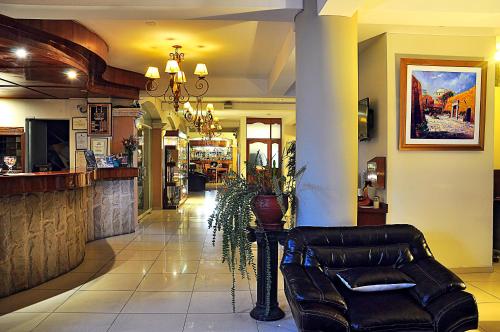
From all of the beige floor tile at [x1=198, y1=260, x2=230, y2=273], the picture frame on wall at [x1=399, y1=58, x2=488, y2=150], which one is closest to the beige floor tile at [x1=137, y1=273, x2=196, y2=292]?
the beige floor tile at [x1=198, y1=260, x2=230, y2=273]

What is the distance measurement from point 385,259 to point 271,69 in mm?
4517

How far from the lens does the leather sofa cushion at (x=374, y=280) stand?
9.07ft

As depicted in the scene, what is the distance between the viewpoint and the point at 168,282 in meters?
4.46

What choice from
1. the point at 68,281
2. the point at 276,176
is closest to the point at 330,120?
the point at 276,176

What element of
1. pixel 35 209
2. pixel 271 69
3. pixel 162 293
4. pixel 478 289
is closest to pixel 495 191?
pixel 478 289

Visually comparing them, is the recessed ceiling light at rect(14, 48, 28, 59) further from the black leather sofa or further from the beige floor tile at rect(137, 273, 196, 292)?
the black leather sofa

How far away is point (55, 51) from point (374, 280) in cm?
419

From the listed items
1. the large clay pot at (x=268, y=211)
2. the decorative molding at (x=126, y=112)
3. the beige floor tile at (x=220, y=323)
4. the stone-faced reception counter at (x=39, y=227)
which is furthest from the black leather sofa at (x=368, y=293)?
the decorative molding at (x=126, y=112)

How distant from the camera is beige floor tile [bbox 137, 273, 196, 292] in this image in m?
4.25

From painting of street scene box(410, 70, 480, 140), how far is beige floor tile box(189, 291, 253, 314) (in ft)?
8.75

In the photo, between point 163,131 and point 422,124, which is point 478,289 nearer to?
point 422,124

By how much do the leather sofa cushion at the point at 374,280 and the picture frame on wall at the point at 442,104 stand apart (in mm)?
2157

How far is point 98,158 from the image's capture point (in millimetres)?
7242

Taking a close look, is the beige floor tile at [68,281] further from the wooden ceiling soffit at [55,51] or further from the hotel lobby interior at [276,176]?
the wooden ceiling soffit at [55,51]
